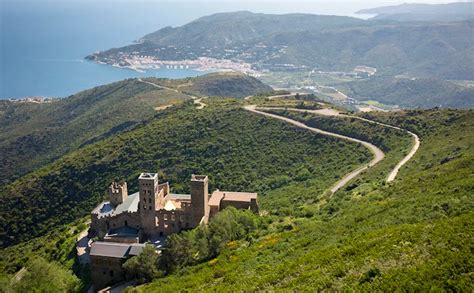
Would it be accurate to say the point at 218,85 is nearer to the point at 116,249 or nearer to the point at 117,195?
the point at 117,195

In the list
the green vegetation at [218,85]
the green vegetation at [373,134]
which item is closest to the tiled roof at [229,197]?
the green vegetation at [373,134]

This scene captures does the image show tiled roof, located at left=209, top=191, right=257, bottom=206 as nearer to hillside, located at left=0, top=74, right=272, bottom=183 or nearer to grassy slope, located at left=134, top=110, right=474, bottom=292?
grassy slope, located at left=134, top=110, right=474, bottom=292

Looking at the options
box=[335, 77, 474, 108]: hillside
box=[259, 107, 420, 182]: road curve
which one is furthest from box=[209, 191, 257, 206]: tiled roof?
box=[335, 77, 474, 108]: hillside

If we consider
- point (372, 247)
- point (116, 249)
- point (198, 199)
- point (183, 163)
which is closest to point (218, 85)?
point (183, 163)

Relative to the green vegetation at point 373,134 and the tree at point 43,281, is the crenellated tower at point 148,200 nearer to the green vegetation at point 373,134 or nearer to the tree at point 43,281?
the tree at point 43,281

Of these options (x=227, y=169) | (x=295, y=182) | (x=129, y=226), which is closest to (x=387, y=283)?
(x=129, y=226)
